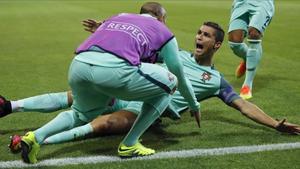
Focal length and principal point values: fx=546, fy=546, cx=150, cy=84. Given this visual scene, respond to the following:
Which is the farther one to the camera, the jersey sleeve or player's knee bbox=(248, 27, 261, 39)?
player's knee bbox=(248, 27, 261, 39)

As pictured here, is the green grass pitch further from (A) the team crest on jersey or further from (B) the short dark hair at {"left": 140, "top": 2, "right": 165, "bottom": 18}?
(B) the short dark hair at {"left": 140, "top": 2, "right": 165, "bottom": 18}

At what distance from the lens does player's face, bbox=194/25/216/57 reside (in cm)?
528

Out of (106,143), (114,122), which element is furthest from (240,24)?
(106,143)

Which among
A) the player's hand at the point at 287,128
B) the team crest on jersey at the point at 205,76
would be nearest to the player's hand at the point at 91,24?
the team crest on jersey at the point at 205,76

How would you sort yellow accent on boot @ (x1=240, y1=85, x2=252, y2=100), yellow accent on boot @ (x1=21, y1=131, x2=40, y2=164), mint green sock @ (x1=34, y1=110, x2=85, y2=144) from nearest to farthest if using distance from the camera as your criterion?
yellow accent on boot @ (x1=21, y1=131, x2=40, y2=164)
mint green sock @ (x1=34, y1=110, x2=85, y2=144)
yellow accent on boot @ (x1=240, y1=85, x2=252, y2=100)

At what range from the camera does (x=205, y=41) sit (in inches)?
208

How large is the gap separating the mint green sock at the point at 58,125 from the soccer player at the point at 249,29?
3.04 m

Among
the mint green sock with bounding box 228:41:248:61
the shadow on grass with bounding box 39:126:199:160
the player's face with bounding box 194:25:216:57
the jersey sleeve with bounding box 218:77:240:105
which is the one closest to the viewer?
the shadow on grass with bounding box 39:126:199:160

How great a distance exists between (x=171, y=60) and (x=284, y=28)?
13.0 metres

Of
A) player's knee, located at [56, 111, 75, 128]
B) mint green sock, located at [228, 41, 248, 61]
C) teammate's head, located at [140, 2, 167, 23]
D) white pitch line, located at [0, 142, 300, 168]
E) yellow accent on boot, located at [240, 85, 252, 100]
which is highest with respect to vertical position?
teammate's head, located at [140, 2, 167, 23]

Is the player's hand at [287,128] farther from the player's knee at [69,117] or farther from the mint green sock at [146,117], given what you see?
the player's knee at [69,117]

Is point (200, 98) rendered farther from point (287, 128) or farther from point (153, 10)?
point (153, 10)

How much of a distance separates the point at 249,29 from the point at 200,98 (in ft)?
7.68

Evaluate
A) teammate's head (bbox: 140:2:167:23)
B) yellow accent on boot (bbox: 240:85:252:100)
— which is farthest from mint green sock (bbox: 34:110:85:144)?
yellow accent on boot (bbox: 240:85:252:100)
